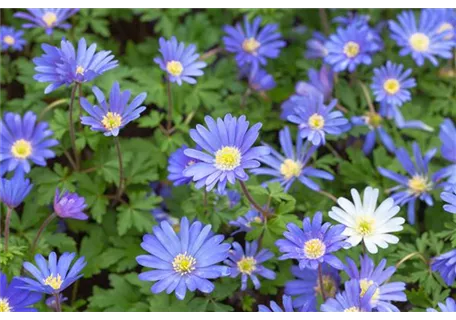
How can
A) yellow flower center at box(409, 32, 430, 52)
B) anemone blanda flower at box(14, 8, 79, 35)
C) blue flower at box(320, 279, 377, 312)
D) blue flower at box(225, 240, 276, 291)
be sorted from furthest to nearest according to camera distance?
1. yellow flower center at box(409, 32, 430, 52)
2. anemone blanda flower at box(14, 8, 79, 35)
3. blue flower at box(225, 240, 276, 291)
4. blue flower at box(320, 279, 377, 312)

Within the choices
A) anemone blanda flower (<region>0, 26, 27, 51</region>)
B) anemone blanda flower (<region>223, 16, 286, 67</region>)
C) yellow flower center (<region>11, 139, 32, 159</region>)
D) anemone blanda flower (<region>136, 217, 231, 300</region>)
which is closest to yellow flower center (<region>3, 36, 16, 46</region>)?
anemone blanda flower (<region>0, 26, 27, 51</region>)

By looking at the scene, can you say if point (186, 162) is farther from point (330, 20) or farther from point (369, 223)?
point (330, 20)

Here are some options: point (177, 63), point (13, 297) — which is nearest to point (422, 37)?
point (177, 63)

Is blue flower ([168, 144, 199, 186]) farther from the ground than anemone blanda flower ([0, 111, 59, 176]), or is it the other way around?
anemone blanda flower ([0, 111, 59, 176])

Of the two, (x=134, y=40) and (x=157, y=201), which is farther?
(x=134, y=40)

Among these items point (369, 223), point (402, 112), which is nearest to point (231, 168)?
point (369, 223)

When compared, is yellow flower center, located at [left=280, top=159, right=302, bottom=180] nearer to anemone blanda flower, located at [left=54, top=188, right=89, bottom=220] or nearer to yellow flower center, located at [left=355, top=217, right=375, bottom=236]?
yellow flower center, located at [left=355, top=217, right=375, bottom=236]

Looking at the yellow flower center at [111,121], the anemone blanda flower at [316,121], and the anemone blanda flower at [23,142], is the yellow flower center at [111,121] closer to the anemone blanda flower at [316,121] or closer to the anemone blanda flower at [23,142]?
the anemone blanda flower at [23,142]
